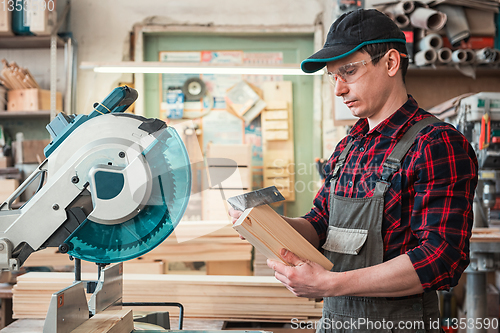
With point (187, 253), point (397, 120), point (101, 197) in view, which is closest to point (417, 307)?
point (397, 120)

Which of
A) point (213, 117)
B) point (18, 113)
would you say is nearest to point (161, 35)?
point (213, 117)

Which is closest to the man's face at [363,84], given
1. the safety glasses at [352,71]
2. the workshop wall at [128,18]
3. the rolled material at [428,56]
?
the safety glasses at [352,71]

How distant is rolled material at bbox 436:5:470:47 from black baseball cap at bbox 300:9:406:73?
2.48 metres

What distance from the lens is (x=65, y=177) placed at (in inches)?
36.5

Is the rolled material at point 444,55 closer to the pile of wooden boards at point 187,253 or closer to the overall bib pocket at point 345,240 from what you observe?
the pile of wooden boards at point 187,253

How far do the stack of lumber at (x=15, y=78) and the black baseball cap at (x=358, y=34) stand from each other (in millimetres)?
3143

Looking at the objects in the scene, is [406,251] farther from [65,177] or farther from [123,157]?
[65,177]

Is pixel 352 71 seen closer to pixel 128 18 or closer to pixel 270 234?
pixel 270 234

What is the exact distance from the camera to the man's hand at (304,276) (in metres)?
0.97

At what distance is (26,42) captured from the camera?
3656 millimetres

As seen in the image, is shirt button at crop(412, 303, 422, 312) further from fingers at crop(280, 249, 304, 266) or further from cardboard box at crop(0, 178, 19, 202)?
cardboard box at crop(0, 178, 19, 202)

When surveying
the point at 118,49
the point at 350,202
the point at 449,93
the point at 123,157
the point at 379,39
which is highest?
the point at 118,49

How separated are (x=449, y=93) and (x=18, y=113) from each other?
12.4ft

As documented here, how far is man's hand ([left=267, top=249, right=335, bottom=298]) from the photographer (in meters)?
0.97
